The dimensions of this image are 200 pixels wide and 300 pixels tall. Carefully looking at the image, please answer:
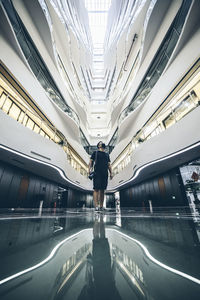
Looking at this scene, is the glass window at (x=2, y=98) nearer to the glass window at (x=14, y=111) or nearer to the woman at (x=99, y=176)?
the glass window at (x=14, y=111)

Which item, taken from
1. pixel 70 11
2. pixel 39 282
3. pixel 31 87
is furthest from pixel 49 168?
pixel 70 11

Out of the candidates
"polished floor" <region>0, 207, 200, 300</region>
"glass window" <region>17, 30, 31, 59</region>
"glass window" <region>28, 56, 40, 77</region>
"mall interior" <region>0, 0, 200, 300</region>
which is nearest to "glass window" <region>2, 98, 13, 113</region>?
"mall interior" <region>0, 0, 200, 300</region>

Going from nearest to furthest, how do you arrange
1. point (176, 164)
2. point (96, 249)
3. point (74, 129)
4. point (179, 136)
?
point (96, 249) < point (179, 136) < point (176, 164) < point (74, 129)

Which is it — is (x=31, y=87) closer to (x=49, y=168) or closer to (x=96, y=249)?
(x=49, y=168)

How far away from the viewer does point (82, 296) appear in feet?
1.05

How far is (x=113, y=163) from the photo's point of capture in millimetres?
16875

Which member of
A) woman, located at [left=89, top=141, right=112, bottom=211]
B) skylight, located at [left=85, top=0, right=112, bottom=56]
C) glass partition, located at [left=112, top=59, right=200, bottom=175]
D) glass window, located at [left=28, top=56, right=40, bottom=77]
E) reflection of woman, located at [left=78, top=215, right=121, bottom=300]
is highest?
skylight, located at [left=85, top=0, right=112, bottom=56]

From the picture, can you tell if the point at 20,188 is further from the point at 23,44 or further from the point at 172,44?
the point at 172,44

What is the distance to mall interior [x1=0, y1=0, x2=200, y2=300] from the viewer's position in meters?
0.42

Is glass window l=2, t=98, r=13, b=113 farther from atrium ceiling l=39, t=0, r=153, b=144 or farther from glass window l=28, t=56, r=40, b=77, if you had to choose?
atrium ceiling l=39, t=0, r=153, b=144

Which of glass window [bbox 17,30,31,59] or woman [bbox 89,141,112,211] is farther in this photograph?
glass window [bbox 17,30,31,59]

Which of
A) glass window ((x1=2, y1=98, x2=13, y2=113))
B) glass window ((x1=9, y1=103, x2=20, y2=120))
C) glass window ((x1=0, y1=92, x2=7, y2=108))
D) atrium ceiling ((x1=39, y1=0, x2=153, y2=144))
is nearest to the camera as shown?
glass window ((x1=0, y1=92, x2=7, y2=108))

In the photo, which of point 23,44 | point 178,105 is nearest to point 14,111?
point 23,44

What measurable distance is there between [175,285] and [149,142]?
6.82 meters
